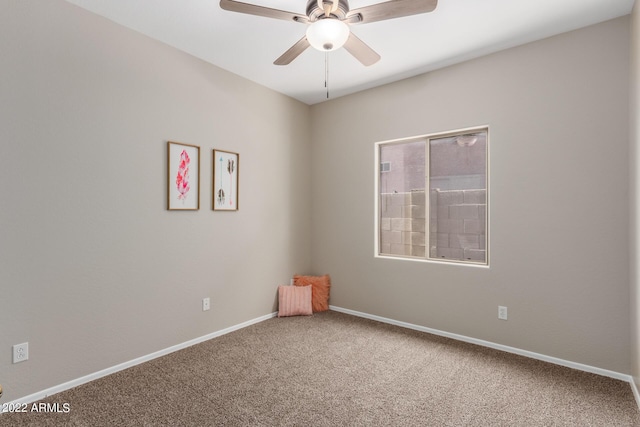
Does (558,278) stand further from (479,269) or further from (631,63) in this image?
(631,63)

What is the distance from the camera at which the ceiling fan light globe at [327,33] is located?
1.91 metres

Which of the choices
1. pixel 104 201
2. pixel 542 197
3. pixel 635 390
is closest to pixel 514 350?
pixel 635 390

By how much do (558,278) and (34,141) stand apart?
3.98 m

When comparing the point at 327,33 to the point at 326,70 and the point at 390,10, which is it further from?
the point at 326,70

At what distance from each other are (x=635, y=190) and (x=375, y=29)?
216 cm

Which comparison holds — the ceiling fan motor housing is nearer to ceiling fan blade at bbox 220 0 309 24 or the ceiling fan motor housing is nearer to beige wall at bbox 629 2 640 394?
ceiling fan blade at bbox 220 0 309 24

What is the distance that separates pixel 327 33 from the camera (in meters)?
1.92

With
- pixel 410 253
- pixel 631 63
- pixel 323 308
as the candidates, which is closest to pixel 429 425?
pixel 410 253

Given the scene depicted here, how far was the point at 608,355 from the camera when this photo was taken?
2527 mm

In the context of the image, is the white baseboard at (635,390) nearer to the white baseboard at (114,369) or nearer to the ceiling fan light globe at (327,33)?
the ceiling fan light globe at (327,33)

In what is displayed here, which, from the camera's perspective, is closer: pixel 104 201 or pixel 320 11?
pixel 320 11

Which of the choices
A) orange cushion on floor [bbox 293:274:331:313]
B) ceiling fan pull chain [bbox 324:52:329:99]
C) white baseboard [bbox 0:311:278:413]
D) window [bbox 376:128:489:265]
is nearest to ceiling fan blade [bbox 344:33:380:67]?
ceiling fan pull chain [bbox 324:52:329:99]

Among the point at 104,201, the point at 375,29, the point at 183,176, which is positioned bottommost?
the point at 104,201

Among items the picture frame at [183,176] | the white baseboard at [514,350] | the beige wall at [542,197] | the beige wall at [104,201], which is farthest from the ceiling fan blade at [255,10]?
the white baseboard at [514,350]
